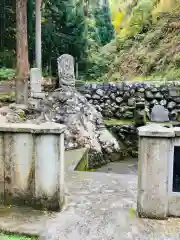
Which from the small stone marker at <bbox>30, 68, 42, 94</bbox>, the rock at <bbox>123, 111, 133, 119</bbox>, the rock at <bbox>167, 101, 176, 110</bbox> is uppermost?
the small stone marker at <bbox>30, 68, 42, 94</bbox>

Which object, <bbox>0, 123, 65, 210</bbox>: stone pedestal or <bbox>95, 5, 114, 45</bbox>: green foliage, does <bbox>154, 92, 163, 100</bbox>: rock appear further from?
<bbox>95, 5, 114, 45</bbox>: green foliage

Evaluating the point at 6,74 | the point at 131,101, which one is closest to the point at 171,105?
the point at 131,101

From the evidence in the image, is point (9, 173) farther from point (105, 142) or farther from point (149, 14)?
point (149, 14)

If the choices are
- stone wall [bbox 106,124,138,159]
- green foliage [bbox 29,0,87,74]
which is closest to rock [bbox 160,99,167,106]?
stone wall [bbox 106,124,138,159]

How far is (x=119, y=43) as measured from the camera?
1712 cm

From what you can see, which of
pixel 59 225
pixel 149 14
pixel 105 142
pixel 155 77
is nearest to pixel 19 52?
pixel 105 142

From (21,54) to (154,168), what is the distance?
768 centimetres

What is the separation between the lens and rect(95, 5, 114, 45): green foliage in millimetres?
23594

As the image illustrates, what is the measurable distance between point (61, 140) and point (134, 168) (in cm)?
410

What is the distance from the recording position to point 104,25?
2398cm

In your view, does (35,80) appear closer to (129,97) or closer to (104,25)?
(129,97)

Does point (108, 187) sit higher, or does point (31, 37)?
point (31, 37)

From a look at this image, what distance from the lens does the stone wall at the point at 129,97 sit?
960cm

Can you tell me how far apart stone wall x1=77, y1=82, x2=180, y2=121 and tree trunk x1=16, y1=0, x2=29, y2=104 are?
1.83 metres
